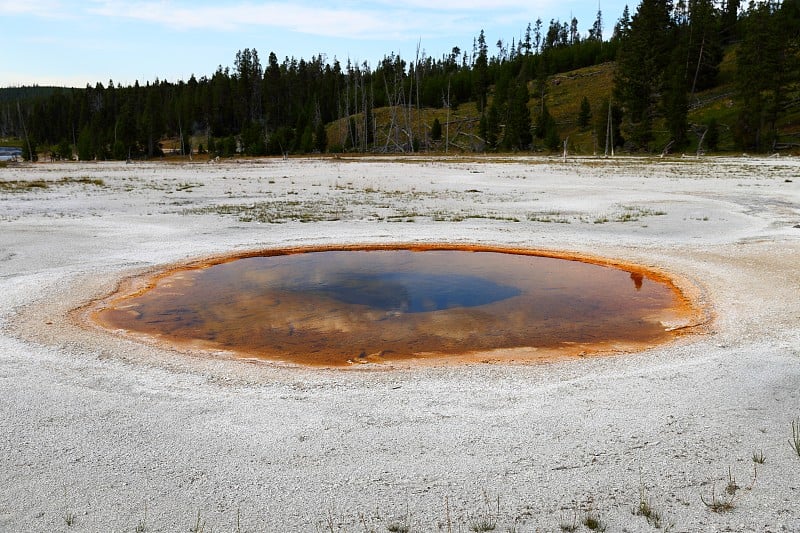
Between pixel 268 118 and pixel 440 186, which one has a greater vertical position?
pixel 268 118

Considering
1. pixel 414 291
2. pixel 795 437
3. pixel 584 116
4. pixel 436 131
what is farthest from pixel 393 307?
pixel 436 131

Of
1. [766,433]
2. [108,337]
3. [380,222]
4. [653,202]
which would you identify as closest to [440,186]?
[653,202]

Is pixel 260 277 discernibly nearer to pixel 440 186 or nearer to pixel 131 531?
pixel 131 531

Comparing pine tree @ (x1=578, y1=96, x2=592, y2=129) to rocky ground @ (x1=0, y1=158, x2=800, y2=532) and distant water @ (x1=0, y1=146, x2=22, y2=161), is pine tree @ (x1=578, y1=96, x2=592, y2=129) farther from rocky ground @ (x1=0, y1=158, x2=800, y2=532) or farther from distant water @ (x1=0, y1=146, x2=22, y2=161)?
rocky ground @ (x1=0, y1=158, x2=800, y2=532)

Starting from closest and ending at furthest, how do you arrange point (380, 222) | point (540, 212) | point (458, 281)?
point (458, 281), point (380, 222), point (540, 212)

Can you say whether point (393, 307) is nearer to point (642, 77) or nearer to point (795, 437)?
point (795, 437)

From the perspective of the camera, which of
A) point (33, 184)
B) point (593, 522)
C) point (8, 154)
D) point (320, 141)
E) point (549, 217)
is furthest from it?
point (8, 154)

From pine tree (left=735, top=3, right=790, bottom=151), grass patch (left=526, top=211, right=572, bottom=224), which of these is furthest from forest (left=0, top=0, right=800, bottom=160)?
grass patch (left=526, top=211, right=572, bottom=224)
